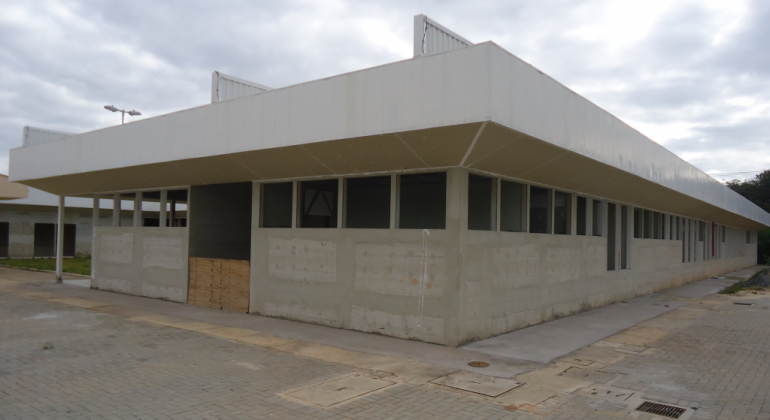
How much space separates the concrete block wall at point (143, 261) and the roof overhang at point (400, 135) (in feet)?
5.70

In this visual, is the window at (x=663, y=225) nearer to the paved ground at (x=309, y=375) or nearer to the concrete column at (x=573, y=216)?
the concrete column at (x=573, y=216)

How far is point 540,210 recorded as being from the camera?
13203mm

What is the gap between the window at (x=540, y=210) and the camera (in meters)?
13.1

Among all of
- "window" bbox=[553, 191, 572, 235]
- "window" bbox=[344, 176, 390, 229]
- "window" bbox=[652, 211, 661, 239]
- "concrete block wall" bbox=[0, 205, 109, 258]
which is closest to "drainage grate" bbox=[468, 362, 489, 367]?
"window" bbox=[553, 191, 572, 235]

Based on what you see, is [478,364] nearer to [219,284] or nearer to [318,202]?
[318,202]

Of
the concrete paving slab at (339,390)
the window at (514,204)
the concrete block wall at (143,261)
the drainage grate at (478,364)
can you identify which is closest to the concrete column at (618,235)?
the window at (514,204)

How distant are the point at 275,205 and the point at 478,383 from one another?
8.59 meters

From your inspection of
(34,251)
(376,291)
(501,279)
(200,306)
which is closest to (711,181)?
(501,279)

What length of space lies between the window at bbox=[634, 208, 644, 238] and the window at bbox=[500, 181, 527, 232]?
8894 mm

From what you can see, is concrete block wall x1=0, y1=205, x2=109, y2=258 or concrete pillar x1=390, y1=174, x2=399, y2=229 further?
concrete block wall x1=0, y1=205, x2=109, y2=258

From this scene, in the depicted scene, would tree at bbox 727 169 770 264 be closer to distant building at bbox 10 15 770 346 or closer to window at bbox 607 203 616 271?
distant building at bbox 10 15 770 346

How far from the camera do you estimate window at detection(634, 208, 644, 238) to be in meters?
19.5

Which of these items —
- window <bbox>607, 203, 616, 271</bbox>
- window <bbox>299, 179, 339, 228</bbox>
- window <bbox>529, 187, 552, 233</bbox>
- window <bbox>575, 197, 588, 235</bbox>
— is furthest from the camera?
window <bbox>607, 203, 616, 271</bbox>

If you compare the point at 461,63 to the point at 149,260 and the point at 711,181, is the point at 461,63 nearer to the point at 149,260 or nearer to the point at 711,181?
the point at 149,260
